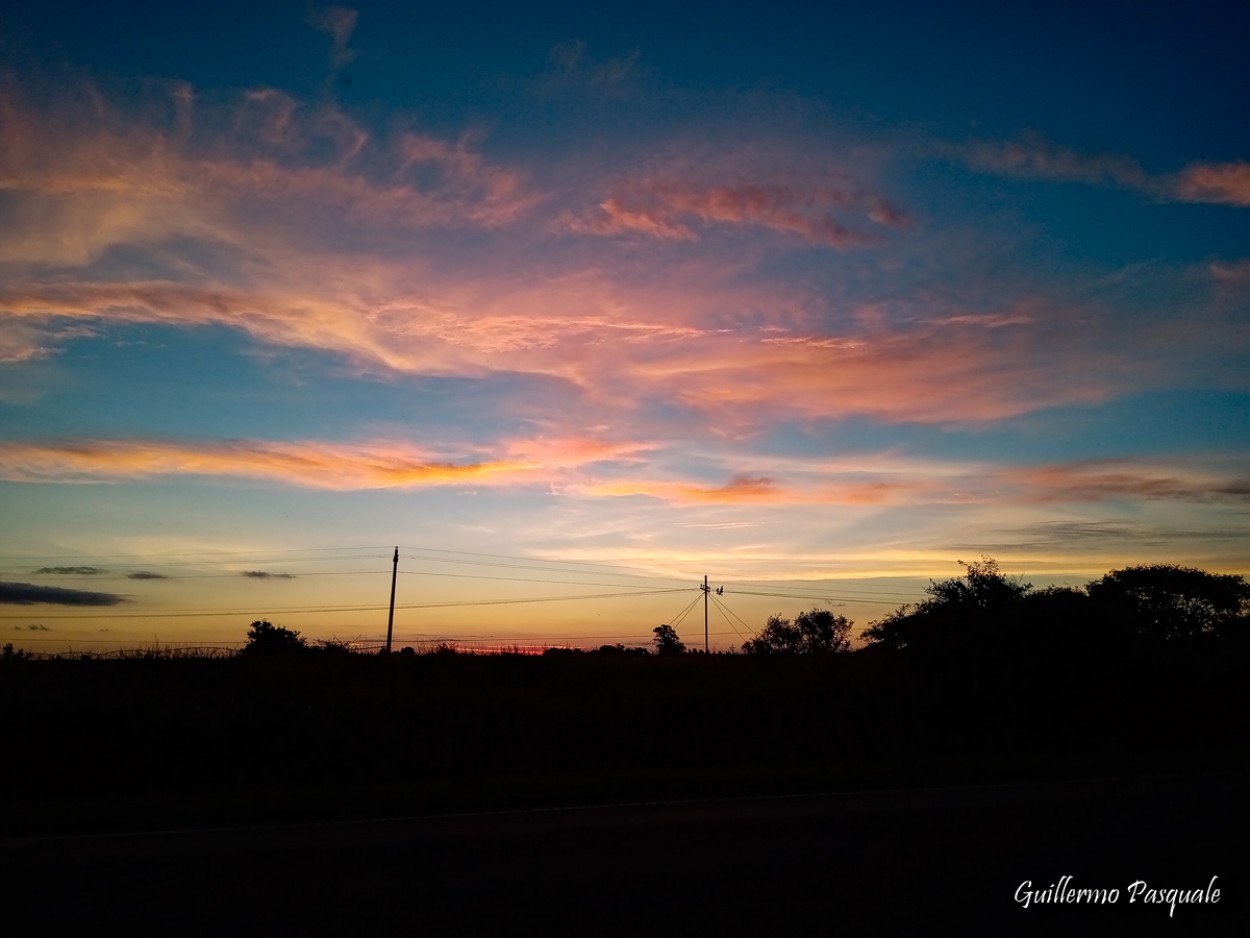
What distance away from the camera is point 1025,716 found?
2903 centimetres

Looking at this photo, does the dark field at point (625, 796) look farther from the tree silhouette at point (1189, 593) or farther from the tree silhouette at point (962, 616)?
the tree silhouette at point (1189, 593)

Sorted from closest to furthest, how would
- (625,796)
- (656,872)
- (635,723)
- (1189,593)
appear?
(656,872)
(625,796)
(635,723)
(1189,593)

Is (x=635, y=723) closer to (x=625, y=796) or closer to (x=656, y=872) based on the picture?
(x=625, y=796)

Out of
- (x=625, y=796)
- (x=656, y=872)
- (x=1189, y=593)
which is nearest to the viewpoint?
(x=656, y=872)

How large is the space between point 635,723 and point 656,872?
660 inches

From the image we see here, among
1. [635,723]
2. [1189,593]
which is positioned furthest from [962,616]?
[1189,593]

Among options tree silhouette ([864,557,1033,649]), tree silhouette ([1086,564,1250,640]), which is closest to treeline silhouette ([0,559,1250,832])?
tree silhouette ([864,557,1033,649])

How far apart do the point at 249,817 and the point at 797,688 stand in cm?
Result: 1848

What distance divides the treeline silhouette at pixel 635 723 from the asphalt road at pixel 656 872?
123 inches

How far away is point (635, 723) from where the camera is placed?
85.0 ft

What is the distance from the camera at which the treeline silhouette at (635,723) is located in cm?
1772

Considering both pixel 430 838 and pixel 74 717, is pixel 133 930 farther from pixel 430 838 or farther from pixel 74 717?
pixel 74 717

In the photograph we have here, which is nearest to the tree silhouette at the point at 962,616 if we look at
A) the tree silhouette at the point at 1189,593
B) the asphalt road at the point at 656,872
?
the asphalt road at the point at 656,872

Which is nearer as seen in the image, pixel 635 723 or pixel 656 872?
pixel 656 872
